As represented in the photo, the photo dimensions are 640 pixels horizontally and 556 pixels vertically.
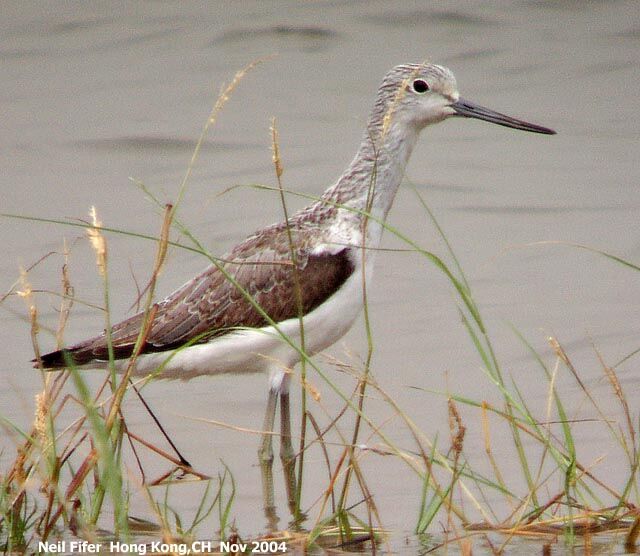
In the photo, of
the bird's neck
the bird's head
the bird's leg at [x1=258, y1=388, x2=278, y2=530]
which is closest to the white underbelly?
the bird's leg at [x1=258, y1=388, x2=278, y2=530]

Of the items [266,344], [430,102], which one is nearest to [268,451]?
[266,344]

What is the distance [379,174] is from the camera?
654cm

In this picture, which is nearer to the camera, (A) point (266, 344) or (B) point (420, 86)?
(A) point (266, 344)

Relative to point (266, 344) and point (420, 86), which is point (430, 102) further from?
point (266, 344)

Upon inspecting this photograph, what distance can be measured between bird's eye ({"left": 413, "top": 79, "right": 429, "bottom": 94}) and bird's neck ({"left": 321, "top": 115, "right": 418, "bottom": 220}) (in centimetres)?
17

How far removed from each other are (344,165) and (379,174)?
5.06 meters

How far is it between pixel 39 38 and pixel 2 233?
14.5 ft

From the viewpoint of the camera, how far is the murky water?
25.6 ft

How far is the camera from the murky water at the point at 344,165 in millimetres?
7801

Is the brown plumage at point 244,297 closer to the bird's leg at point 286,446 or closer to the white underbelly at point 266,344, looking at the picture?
the white underbelly at point 266,344

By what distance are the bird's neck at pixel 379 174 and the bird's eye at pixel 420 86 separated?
0.57ft

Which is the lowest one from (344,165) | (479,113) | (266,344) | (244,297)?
(266,344)

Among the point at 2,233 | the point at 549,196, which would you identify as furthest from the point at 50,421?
the point at 549,196

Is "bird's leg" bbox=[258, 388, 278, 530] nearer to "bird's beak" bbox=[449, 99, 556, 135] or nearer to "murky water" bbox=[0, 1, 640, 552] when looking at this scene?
"murky water" bbox=[0, 1, 640, 552]
